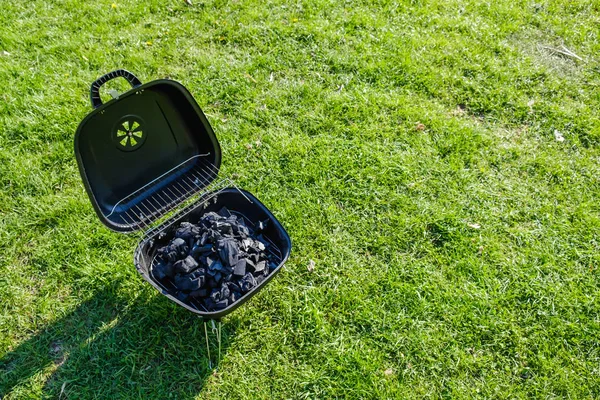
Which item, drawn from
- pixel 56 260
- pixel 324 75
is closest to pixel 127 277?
pixel 56 260

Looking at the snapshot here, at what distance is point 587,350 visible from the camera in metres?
3.04

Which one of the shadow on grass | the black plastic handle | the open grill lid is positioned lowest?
the shadow on grass

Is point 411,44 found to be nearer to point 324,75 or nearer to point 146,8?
point 324,75

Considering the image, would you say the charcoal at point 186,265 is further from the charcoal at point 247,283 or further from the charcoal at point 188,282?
the charcoal at point 247,283

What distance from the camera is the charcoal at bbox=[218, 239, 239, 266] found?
2688 mm

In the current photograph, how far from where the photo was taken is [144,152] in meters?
2.86

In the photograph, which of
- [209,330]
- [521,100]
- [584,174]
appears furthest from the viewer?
[521,100]

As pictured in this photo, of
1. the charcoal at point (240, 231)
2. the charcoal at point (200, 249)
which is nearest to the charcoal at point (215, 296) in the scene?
the charcoal at point (200, 249)

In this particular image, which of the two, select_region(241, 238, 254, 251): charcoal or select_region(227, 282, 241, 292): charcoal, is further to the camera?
select_region(241, 238, 254, 251): charcoal

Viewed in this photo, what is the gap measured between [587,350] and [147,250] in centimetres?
290

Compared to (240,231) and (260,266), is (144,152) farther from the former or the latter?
(260,266)

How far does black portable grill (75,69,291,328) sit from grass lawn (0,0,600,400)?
0.60m

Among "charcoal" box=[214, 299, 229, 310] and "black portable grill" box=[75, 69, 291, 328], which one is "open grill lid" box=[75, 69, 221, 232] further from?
"charcoal" box=[214, 299, 229, 310]

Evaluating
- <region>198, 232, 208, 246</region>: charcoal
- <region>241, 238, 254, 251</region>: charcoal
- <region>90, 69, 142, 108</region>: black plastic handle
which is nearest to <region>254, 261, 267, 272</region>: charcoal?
<region>241, 238, 254, 251</region>: charcoal
